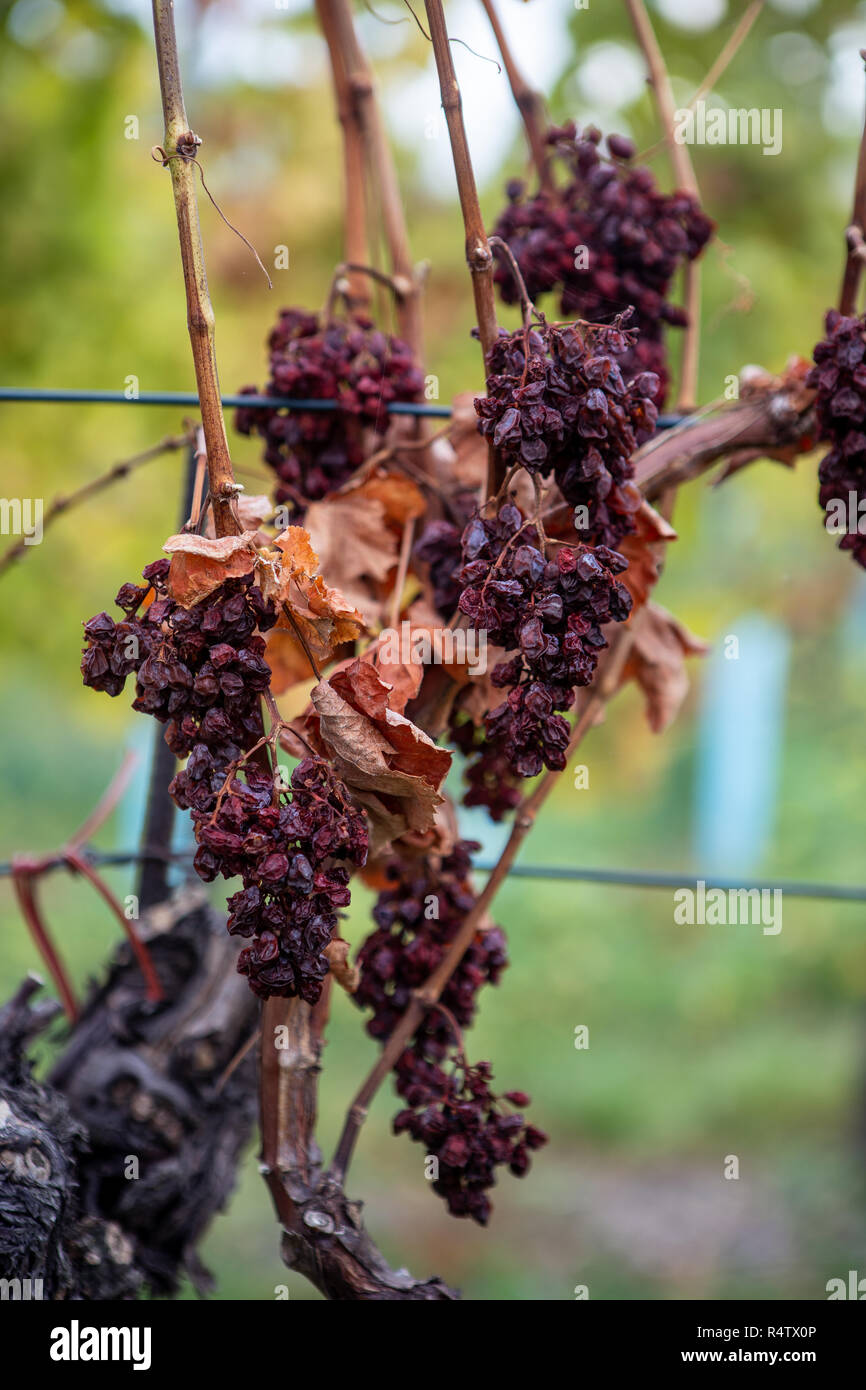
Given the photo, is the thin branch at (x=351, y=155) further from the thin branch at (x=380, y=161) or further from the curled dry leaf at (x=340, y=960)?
the curled dry leaf at (x=340, y=960)

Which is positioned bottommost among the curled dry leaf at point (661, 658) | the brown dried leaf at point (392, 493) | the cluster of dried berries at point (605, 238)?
the curled dry leaf at point (661, 658)

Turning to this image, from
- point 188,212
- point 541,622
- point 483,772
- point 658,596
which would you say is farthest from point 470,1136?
point 658,596

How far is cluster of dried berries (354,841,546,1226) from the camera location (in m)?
0.83

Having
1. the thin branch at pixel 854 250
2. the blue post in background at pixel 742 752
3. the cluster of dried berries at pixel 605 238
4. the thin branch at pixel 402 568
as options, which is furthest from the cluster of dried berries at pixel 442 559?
the blue post in background at pixel 742 752

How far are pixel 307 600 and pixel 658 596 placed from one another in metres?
2.29

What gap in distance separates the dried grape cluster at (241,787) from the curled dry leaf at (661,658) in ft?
1.22

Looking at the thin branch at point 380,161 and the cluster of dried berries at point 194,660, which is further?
the thin branch at point 380,161

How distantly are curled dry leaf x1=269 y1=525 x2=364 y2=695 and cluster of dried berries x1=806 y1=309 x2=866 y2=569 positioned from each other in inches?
14.2

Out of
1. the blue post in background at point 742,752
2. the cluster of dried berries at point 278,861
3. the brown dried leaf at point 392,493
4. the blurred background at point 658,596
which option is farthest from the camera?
the blue post in background at point 742,752

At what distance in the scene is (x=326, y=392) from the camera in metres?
0.94

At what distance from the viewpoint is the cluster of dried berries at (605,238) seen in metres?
0.98

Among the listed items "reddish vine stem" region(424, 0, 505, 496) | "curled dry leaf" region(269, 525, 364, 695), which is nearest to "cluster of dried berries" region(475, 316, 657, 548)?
"reddish vine stem" region(424, 0, 505, 496)

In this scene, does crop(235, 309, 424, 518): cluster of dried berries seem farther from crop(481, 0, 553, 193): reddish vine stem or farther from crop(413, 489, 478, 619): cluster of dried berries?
crop(481, 0, 553, 193): reddish vine stem

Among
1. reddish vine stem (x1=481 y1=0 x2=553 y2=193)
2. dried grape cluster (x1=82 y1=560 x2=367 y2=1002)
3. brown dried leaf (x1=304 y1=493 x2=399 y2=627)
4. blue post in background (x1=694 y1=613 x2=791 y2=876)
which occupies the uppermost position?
blue post in background (x1=694 y1=613 x2=791 y2=876)
